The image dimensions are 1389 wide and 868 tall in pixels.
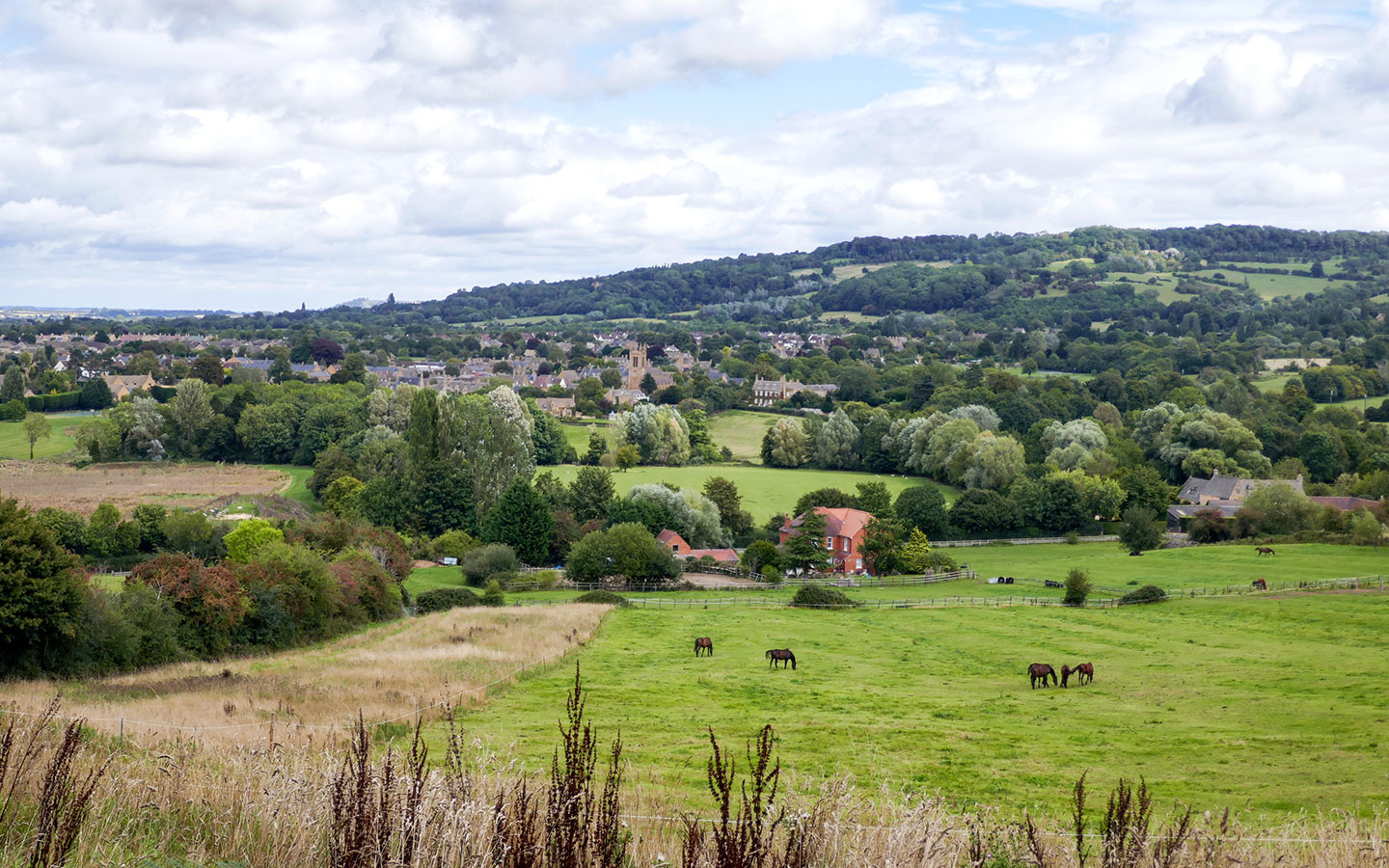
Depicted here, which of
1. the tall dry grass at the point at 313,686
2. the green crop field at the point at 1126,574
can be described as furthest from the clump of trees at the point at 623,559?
the tall dry grass at the point at 313,686

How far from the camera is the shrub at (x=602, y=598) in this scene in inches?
1880

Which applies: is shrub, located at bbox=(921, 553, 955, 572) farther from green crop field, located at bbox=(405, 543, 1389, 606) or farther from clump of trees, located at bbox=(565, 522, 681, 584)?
clump of trees, located at bbox=(565, 522, 681, 584)

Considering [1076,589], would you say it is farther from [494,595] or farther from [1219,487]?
[1219,487]

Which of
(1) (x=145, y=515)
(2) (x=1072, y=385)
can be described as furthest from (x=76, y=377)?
(2) (x=1072, y=385)


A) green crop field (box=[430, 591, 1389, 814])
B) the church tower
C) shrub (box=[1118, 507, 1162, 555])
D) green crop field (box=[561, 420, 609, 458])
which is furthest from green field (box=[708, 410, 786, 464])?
green crop field (box=[430, 591, 1389, 814])

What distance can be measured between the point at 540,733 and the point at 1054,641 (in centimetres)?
2162

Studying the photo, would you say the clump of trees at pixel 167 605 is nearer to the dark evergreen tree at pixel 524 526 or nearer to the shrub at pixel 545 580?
the shrub at pixel 545 580

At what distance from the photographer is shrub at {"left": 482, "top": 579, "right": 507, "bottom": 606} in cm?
4719

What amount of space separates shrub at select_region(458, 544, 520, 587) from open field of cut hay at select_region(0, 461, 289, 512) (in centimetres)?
2231

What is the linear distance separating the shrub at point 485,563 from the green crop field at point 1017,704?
14.7 m

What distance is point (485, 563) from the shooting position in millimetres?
53812

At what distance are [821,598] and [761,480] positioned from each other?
37.3m

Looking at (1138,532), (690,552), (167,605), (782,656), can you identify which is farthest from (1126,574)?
(167,605)

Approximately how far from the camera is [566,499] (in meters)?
67.1
